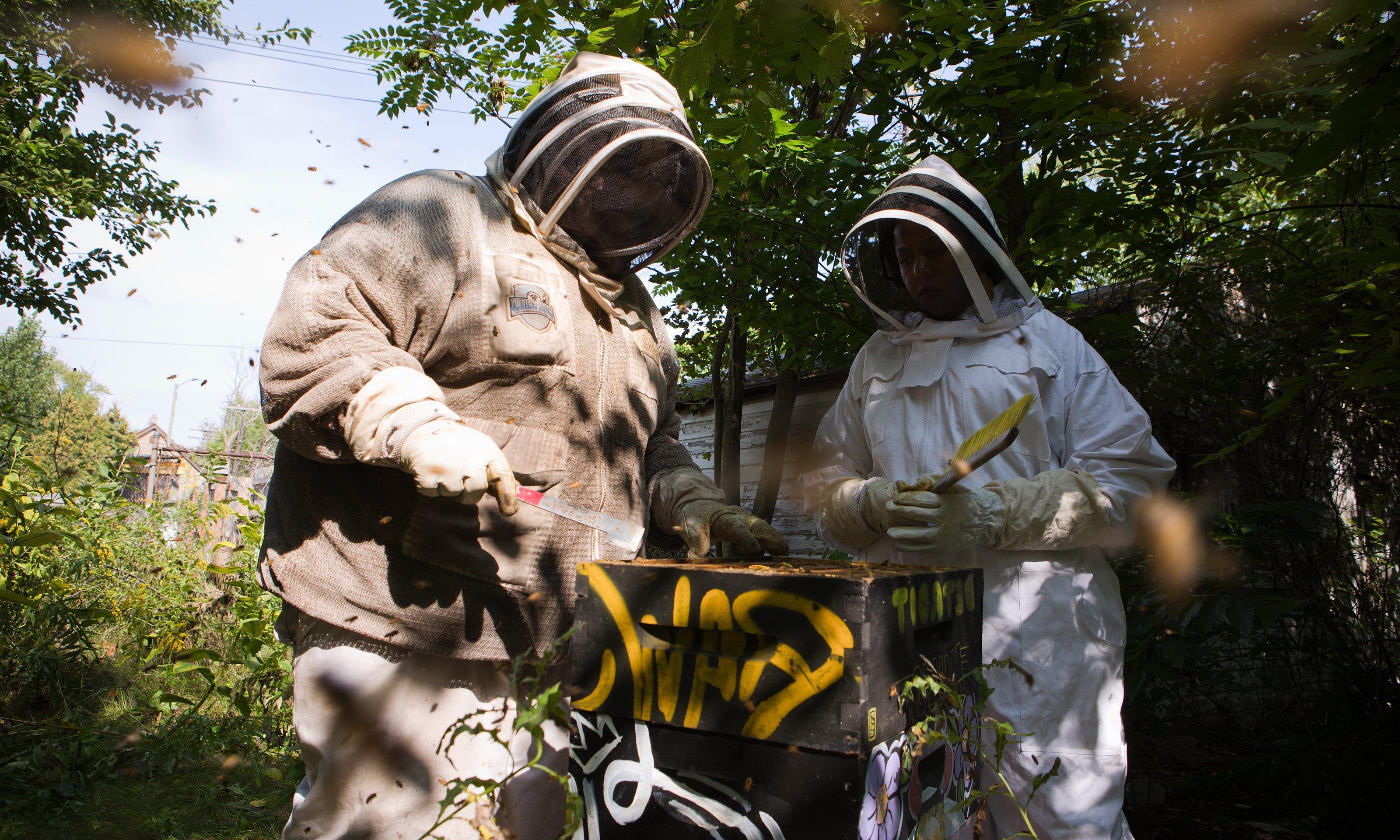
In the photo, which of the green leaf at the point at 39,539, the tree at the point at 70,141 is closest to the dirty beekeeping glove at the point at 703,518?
the green leaf at the point at 39,539

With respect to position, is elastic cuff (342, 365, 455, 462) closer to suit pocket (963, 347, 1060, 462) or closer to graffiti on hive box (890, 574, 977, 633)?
graffiti on hive box (890, 574, 977, 633)

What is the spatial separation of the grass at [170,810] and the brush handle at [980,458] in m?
3.22

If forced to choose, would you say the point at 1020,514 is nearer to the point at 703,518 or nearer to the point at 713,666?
the point at 703,518

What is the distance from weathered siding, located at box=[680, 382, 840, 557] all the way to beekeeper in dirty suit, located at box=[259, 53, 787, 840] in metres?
5.10

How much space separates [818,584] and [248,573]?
437cm

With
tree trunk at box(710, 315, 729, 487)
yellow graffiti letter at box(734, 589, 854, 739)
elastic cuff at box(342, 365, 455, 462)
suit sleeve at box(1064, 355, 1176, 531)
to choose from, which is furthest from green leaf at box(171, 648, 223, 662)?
tree trunk at box(710, 315, 729, 487)

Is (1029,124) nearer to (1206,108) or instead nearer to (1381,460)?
(1206,108)

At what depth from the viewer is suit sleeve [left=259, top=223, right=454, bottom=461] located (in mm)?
1464

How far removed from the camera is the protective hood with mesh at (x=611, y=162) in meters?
2.01

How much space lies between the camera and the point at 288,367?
147 cm

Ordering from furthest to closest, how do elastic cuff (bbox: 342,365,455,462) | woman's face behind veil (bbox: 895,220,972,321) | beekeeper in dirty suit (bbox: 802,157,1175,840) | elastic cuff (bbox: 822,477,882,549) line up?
woman's face behind veil (bbox: 895,220,972,321)
elastic cuff (bbox: 822,477,882,549)
beekeeper in dirty suit (bbox: 802,157,1175,840)
elastic cuff (bbox: 342,365,455,462)

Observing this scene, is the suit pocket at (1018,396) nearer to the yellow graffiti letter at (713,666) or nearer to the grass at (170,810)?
the yellow graffiti letter at (713,666)

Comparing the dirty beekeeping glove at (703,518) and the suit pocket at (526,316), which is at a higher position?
the suit pocket at (526,316)

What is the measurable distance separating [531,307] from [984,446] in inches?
47.4
